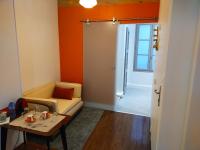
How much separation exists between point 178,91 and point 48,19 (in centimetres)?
306

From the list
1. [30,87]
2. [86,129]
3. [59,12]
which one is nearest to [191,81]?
[86,129]

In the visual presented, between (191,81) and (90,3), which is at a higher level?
(90,3)

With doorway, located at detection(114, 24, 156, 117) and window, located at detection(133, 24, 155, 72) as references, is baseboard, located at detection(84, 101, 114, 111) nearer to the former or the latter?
doorway, located at detection(114, 24, 156, 117)

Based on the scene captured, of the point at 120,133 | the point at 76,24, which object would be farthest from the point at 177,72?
the point at 76,24

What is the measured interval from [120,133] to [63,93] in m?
1.46

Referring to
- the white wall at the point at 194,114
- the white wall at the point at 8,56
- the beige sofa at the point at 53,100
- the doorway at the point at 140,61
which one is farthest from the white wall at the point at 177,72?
the doorway at the point at 140,61

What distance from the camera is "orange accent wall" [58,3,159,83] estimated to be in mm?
3457

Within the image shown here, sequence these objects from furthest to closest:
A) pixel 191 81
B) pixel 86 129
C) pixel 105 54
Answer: pixel 105 54, pixel 86 129, pixel 191 81

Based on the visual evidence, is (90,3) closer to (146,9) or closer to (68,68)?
(146,9)

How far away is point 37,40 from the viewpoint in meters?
3.23

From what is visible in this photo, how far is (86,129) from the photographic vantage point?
303 centimetres

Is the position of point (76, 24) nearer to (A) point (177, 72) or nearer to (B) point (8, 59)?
(B) point (8, 59)

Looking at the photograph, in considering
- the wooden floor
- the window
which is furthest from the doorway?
the wooden floor

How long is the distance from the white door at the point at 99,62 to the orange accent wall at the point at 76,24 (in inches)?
6.9
